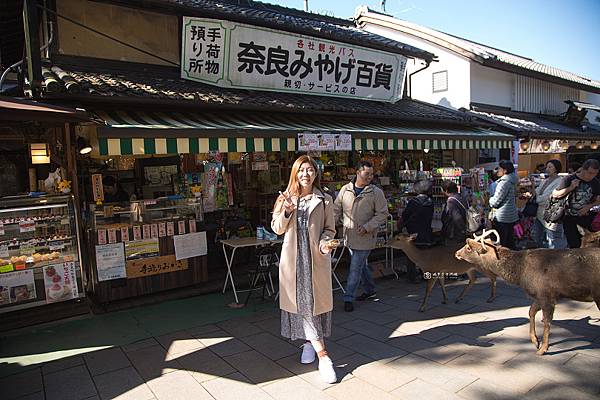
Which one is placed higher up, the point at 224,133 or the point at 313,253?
the point at 224,133

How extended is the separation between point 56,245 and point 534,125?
47.6 ft

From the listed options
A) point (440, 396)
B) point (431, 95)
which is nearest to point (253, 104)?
point (440, 396)

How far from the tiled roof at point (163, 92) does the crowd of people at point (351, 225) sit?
8.68 feet

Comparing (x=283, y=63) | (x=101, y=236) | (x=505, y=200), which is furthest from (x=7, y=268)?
(x=505, y=200)

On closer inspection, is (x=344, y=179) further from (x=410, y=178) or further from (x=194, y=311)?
(x=194, y=311)

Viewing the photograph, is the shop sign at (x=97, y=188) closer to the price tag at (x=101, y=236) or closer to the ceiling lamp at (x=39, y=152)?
the price tag at (x=101, y=236)

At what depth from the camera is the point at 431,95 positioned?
14.7 m

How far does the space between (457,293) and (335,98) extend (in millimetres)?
5460

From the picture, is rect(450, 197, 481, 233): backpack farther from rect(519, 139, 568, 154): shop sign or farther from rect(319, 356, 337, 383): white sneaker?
rect(519, 139, 568, 154): shop sign

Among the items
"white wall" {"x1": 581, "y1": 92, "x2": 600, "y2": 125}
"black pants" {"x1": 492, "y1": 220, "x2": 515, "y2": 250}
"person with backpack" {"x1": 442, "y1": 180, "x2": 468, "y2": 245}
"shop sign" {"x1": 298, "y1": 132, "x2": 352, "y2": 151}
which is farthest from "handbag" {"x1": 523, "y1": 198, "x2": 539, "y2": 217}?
"white wall" {"x1": 581, "y1": 92, "x2": 600, "y2": 125}

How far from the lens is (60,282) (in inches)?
216

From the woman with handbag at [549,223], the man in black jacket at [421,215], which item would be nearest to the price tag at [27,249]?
the man in black jacket at [421,215]

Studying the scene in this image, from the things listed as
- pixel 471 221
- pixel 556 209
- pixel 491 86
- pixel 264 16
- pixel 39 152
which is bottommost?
pixel 471 221

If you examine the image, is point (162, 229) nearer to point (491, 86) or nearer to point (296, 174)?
point (296, 174)
